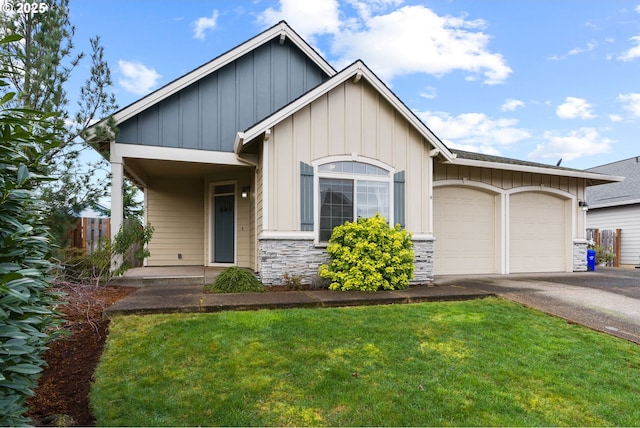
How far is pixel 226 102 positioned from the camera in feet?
28.3

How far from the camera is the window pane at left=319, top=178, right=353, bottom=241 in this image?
773 cm

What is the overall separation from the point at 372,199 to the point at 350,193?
529 millimetres

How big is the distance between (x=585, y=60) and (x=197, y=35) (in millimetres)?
11049

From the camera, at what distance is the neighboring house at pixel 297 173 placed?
750 cm

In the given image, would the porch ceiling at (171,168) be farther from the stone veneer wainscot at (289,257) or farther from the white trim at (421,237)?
the white trim at (421,237)

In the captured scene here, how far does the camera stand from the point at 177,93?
26.8 feet

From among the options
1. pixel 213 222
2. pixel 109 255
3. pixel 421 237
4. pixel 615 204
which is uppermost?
pixel 615 204

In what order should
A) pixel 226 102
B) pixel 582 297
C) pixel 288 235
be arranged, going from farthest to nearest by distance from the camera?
pixel 226 102, pixel 288 235, pixel 582 297

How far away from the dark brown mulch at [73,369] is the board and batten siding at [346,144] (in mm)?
3380


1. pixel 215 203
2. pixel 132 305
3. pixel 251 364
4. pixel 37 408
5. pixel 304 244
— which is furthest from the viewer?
pixel 215 203

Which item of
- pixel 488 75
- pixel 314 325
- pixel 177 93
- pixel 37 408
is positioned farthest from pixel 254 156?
pixel 488 75

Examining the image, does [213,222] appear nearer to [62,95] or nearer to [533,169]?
[62,95]

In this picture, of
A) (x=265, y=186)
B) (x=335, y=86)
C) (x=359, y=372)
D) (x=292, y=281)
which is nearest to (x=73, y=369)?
(x=359, y=372)

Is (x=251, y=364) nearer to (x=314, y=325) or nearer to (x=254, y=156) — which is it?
(x=314, y=325)
